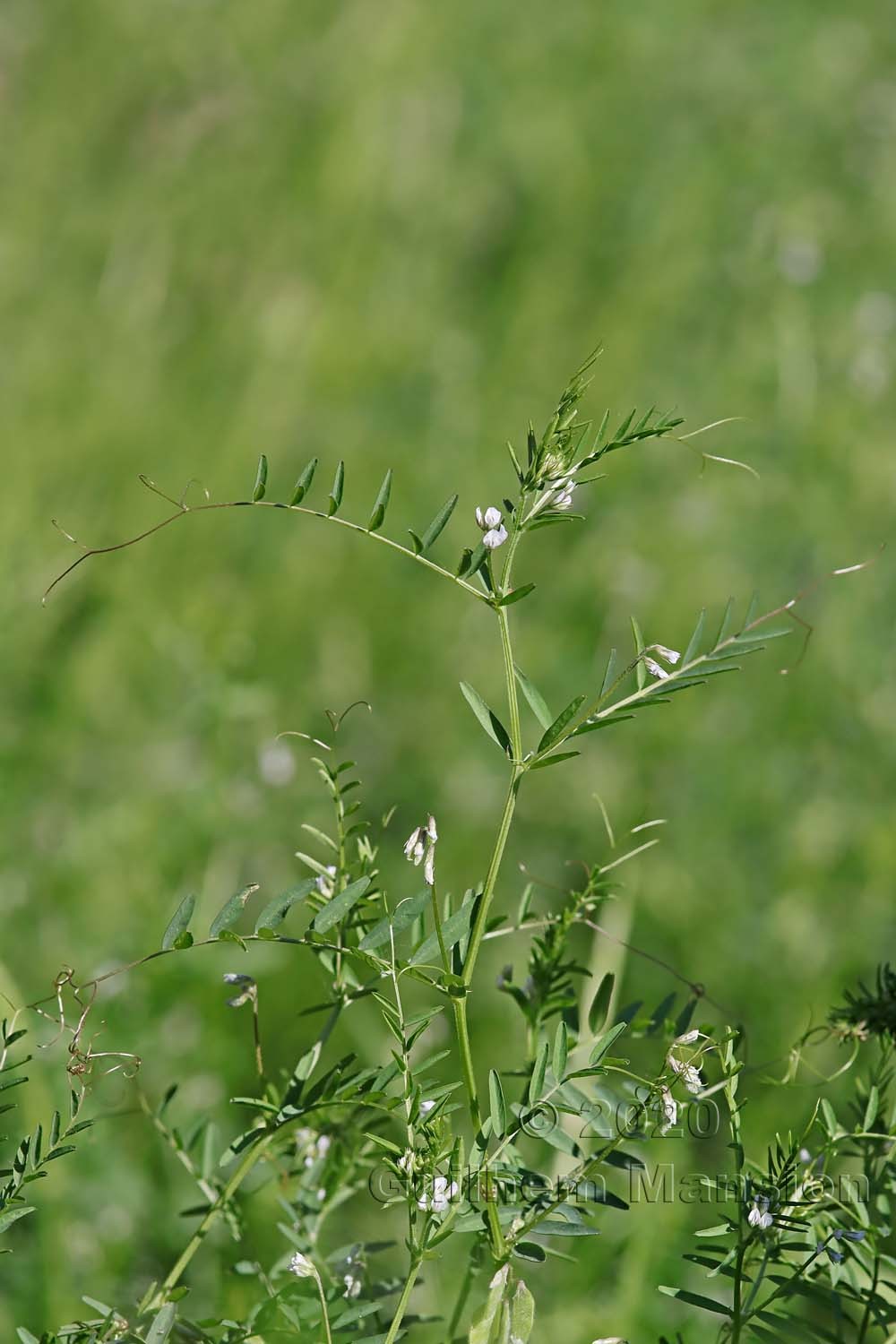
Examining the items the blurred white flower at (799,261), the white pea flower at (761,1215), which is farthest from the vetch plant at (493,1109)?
the blurred white flower at (799,261)

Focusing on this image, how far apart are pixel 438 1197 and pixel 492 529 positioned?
51cm

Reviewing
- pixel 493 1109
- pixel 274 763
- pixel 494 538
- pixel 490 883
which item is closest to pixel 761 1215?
pixel 493 1109

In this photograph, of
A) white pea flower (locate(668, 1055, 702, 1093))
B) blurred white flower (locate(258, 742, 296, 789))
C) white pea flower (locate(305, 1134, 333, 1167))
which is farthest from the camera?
blurred white flower (locate(258, 742, 296, 789))

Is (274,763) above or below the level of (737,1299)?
below

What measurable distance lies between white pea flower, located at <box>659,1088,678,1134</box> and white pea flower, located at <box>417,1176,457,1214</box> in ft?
0.54

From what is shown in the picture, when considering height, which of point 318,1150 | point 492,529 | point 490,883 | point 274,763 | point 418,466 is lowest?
point 418,466

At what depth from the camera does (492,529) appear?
1074 millimetres

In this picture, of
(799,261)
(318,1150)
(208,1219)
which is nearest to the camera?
(208,1219)

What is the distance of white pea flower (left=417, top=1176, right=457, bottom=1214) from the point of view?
3.17 ft

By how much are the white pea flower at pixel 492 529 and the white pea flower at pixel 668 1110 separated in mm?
434

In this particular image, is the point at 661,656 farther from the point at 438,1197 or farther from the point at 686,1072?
the point at 438,1197

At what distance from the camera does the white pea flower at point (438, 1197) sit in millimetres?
966

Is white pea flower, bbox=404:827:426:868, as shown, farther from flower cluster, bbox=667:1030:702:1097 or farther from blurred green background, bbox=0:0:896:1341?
blurred green background, bbox=0:0:896:1341

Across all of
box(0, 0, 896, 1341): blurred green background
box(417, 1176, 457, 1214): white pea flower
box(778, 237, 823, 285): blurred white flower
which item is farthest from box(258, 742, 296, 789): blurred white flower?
box(778, 237, 823, 285): blurred white flower
